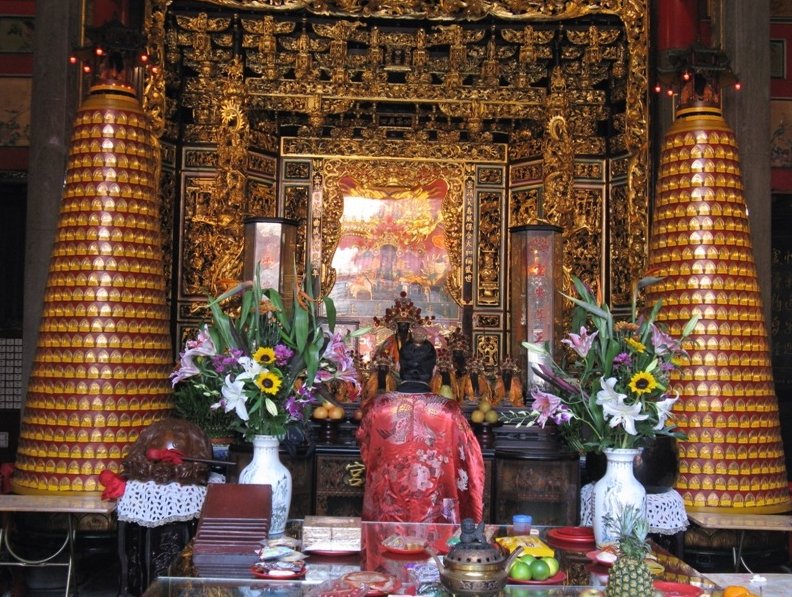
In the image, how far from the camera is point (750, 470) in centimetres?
507

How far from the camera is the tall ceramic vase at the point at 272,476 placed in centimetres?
307

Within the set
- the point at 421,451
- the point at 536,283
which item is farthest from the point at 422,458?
the point at 536,283

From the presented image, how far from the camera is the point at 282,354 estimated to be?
10.3 ft

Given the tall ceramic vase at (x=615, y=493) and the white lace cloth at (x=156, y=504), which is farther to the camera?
the white lace cloth at (x=156, y=504)

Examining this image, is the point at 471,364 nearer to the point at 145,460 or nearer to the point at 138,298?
the point at 138,298

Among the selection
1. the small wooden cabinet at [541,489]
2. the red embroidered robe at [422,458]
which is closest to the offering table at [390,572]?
the red embroidered robe at [422,458]

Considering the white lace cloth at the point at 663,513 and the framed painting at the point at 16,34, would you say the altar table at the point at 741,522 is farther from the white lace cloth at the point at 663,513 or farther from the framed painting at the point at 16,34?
the framed painting at the point at 16,34

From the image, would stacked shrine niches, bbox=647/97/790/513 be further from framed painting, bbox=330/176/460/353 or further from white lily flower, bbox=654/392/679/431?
framed painting, bbox=330/176/460/353

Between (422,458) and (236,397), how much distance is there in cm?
105

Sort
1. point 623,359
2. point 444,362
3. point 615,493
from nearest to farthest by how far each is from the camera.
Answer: point 615,493 → point 623,359 → point 444,362

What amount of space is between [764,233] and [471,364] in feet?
6.88

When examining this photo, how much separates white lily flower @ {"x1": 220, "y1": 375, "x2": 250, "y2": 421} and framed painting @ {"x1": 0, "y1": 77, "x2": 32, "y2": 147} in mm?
5474

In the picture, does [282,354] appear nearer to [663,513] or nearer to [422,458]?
[422,458]

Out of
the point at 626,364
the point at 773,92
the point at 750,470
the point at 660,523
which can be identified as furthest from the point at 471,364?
the point at 773,92
